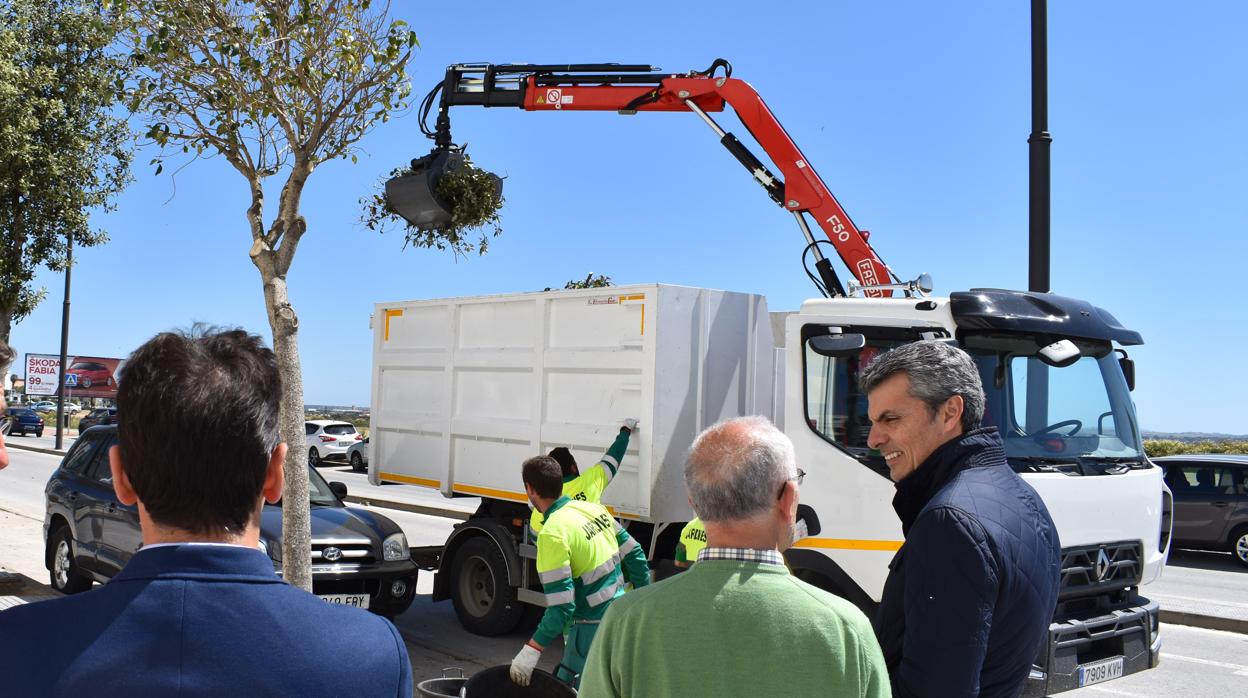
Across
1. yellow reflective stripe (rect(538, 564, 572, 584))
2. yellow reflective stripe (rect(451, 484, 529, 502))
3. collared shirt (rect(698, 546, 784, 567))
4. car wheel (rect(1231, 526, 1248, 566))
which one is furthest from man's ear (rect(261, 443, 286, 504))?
car wheel (rect(1231, 526, 1248, 566))

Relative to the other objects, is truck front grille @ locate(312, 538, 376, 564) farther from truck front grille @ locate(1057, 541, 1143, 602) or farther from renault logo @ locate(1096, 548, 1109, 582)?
renault logo @ locate(1096, 548, 1109, 582)

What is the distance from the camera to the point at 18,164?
42.6ft

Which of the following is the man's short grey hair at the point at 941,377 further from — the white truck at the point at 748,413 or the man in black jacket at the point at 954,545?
the white truck at the point at 748,413

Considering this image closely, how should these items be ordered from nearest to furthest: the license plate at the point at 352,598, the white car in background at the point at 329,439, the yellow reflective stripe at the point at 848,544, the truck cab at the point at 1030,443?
the truck cab at the point at 1030,443 < the yellow reflective stripe at the point at 848,544 < the license plate at the point at 352,598 < the white car in background at the point at 329,439

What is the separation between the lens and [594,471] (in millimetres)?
7391

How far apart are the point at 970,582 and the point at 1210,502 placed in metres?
15.1

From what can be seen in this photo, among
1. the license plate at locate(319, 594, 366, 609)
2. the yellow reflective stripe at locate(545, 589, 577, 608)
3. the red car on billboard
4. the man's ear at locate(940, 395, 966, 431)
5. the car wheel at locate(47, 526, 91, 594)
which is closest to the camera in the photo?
the man's ear at locate(940, 395, 966, 431)

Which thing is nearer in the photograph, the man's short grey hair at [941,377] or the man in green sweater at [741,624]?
the man in green sweater at [741,624]

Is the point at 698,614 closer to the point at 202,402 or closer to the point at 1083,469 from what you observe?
the point at 202,402

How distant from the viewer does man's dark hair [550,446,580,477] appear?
299 inches

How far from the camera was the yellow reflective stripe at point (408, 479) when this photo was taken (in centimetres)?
952

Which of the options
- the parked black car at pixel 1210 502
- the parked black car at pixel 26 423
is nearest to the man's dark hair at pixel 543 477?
the parked black car at pixel 1210 502

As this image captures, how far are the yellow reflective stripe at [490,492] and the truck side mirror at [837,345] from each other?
9.78 feet

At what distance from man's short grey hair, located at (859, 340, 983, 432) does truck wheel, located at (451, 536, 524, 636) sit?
6024 mm
